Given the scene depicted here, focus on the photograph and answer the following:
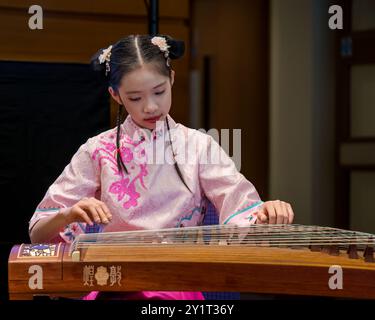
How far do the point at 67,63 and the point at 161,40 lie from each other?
0.91 feet

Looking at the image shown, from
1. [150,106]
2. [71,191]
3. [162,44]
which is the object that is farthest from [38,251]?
[162,44]

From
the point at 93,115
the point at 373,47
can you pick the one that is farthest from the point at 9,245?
the point at 373,47

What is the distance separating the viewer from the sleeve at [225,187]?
1.53 meters

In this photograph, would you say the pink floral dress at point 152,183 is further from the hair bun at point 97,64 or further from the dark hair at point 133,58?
the hair bun at point 97,64

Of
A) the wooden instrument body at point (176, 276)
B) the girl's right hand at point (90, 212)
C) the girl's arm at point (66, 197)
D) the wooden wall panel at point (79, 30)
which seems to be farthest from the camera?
the wooden wall panel at point (79, 30)

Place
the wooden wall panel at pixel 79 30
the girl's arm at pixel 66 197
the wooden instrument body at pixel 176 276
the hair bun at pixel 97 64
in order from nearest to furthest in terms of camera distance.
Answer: the wooden instrument body at pixel 176 276
the girl's arm at pixel 66 197
the hair bun at pixel 97 64
the wooden wall panel at pixel 79 30

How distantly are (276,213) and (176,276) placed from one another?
308mm

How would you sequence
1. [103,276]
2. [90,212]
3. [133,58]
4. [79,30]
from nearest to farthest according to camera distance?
[103,276]
[90,212]
[133,58]
[79,30]

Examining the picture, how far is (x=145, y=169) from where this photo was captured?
5.04ft

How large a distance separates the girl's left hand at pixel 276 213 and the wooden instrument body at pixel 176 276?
20 centimetres

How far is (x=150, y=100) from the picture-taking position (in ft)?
4.95

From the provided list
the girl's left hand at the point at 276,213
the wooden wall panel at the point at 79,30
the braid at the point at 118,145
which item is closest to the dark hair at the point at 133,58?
the braid at the point at 118,145

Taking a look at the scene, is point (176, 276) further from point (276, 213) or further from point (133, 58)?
point (133, 58)

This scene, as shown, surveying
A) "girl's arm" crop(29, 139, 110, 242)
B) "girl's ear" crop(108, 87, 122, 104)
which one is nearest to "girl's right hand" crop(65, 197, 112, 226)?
"girl's arm" crop(29, 139, 110, 242)
